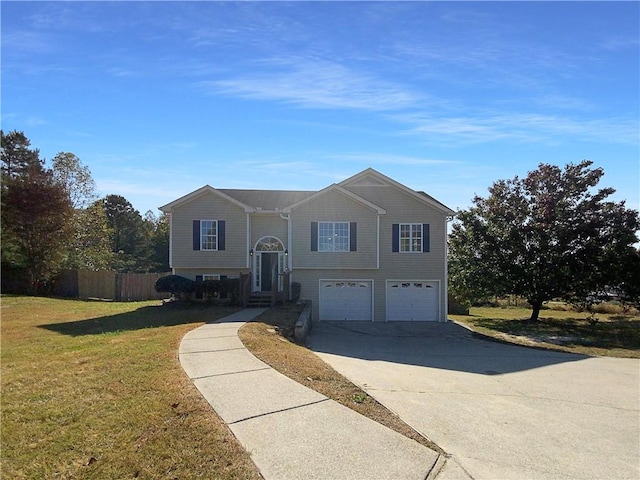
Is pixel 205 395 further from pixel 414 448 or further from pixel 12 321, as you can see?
pixel 12 321

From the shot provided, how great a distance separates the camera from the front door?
77.6 ft

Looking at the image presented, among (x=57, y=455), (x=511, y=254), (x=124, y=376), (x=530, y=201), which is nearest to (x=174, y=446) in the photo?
(x=57, y=455)

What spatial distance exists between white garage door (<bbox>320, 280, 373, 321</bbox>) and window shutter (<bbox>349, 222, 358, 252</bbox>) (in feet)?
5.13

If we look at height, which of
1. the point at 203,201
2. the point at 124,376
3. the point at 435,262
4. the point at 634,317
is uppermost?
the point at 203,201

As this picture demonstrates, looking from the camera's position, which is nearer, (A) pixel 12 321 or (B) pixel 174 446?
(B) pixel 174 446

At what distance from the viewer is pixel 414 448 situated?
4.91m

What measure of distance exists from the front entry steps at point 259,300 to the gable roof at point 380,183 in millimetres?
6525

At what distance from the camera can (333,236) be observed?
23.1 metres

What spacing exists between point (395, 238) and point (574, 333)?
9.05m

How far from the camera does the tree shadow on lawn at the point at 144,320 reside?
1500 cm

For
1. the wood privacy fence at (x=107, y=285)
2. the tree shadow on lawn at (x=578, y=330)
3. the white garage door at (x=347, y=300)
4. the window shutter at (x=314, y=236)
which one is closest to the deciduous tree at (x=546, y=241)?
the tree shadow on lawn at (x=578, y=330)

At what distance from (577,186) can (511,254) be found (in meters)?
4.65

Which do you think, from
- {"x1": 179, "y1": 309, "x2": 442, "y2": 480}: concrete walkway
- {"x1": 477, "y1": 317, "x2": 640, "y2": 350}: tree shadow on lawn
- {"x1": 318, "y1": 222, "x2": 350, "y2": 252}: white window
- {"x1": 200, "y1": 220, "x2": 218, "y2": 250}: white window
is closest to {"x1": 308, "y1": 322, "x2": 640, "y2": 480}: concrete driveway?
{"x1": 179, "y1": 309, "x2": 442, "y2": 480}: concrete walkway

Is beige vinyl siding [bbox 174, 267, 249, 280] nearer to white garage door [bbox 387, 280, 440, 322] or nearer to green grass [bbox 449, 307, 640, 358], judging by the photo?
white garage door [bbox 387, 280, 440, 322]
